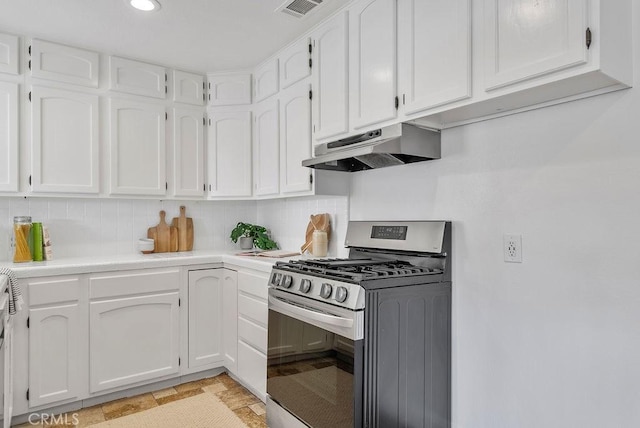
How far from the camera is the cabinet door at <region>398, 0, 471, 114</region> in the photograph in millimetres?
1658

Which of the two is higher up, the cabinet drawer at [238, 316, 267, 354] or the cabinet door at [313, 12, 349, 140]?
the cabinet door at [313, 12, 349, 140]

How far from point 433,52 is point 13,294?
2.38 m

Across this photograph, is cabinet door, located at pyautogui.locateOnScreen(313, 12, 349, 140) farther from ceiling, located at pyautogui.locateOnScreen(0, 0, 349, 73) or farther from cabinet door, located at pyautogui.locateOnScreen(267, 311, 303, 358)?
cabinet door, located at pyautogui.locateOnScreen(267, 311, 303, 358)

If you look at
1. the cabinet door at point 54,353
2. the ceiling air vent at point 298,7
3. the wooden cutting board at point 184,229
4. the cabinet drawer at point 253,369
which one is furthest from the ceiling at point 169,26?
the cabinet drawer at point 253,369

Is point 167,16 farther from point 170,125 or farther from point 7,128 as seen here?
point 7,128

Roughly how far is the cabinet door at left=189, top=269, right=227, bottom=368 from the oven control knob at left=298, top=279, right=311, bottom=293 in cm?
123

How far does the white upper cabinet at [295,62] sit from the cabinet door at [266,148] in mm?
205

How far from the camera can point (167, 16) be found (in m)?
2.42

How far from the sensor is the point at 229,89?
3336 millimetres

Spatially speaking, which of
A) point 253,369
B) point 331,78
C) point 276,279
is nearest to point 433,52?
point 331,78

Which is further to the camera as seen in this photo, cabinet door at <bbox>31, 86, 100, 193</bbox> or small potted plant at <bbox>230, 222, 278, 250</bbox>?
small potted plant at <bbox>230, 222, 278, 250</bbox>

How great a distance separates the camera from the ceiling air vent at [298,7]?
2264 millimetres

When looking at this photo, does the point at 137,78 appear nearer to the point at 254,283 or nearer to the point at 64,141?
the point at 64,141

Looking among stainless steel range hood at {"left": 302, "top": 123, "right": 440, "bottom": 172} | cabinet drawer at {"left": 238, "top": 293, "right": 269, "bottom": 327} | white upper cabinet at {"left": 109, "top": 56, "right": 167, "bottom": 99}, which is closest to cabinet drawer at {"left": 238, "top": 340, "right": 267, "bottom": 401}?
cabinet drawer at {"left": 238, "top": 293, "right": 269, "bottom": 327}
